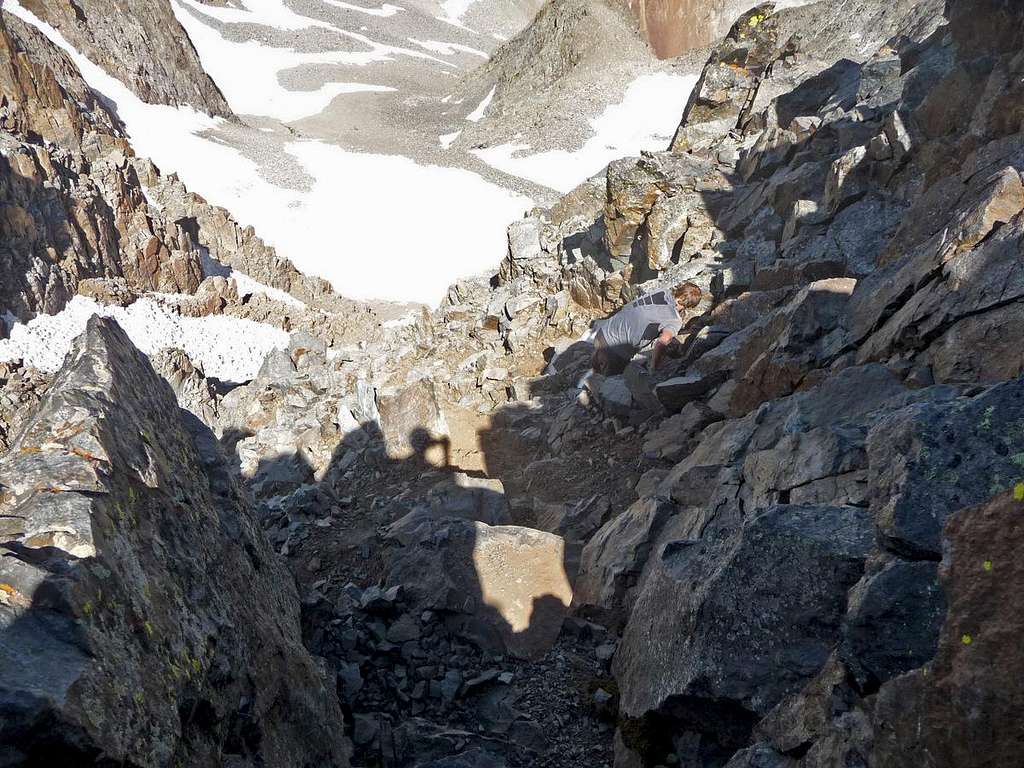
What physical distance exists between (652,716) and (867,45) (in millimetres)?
24673

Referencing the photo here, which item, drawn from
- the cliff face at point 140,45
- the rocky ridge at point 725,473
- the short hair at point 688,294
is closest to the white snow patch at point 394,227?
the rocky ridge at point 725,473

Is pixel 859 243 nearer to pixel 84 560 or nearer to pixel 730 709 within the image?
pixel 730 709

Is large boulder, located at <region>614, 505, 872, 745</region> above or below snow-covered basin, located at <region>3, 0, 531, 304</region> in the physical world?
below

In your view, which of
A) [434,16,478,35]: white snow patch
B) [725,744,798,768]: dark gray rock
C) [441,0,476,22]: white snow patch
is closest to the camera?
[725,744,798,768]: dark gray rock

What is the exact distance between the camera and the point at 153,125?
4278 cm

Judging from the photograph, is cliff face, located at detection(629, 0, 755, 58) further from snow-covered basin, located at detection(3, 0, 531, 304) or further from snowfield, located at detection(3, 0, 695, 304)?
snow-covered basin, located at detection(3, 0, 531, 304)

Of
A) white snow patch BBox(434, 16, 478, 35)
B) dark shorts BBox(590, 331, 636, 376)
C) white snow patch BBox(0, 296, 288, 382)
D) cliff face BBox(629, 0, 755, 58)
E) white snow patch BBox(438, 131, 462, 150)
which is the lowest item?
dark shorts BBox(590, 331, 636, 376)

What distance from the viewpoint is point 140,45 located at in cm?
4962

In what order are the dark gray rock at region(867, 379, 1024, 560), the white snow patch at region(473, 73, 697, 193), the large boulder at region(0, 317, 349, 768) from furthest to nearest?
the white snow patch at region(473, 73, 697, 193), the dark gray rock at region(867, 379, 1024, 560), the large boulder at region(0, 317, 349, 768)

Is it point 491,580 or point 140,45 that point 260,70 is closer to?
point 140,45

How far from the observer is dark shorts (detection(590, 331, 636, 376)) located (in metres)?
13.9

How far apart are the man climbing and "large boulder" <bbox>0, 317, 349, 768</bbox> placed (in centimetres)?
954

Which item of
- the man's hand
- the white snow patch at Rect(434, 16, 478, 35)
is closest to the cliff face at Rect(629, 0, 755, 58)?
the man's hand

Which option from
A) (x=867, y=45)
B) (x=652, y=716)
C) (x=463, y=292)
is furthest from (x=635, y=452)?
(x=867, y=45)
